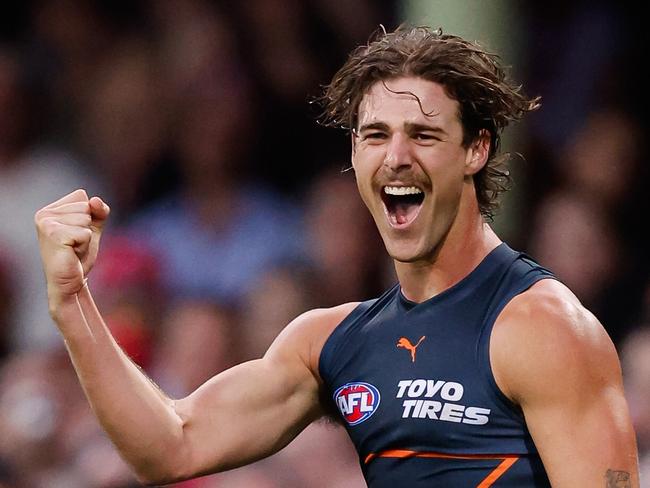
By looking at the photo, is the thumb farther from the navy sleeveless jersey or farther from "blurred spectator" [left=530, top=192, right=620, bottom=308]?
"blurred spectator" [left=530, top=192, right=620, bottom=308]

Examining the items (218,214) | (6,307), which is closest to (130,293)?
(218,214)

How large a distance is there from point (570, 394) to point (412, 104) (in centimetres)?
86

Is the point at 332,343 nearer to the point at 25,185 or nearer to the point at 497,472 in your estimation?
the point at 497,472

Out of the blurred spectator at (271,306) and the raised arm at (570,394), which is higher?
the raised arm at (570,394)

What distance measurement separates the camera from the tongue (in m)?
3.62

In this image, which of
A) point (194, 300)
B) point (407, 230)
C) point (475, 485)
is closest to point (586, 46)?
point (194, 300)

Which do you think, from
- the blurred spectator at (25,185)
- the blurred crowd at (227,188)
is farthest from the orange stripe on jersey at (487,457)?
the blurred spectator at (25,185)

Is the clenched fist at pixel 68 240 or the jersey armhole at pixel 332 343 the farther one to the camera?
the jersey armhole at pixel 332 343

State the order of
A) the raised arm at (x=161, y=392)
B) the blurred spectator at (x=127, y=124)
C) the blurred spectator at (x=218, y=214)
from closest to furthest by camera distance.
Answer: the raised arm at (x=161, y=392)
the blurred spectator at (x=218, y=214)
the blurred spectator at (x=127, y=124)

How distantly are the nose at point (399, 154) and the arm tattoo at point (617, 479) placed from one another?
3.03ft

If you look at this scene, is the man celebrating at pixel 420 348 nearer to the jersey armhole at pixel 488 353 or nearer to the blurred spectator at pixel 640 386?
the jersey armhole at pixel 488 353

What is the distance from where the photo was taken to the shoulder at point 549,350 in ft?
10.5

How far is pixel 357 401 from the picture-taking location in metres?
3.62

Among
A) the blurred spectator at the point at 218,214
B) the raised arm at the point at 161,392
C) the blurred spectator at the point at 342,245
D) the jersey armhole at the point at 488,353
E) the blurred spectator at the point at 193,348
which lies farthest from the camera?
the blurred spectator at the point at 218,214
